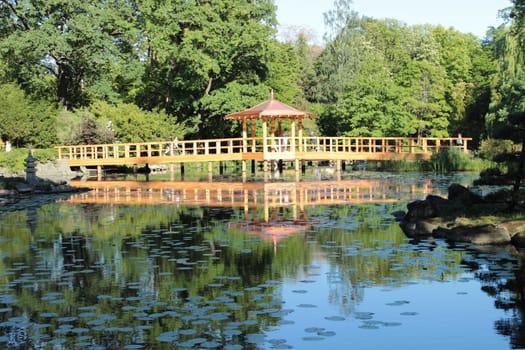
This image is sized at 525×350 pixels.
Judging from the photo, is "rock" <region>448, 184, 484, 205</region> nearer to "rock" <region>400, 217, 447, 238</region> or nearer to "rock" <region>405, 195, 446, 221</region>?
"rock" <region>405, 195, 446, 221</region>

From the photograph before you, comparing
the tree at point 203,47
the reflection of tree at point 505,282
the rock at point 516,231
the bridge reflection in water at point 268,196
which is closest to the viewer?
the reflection of tree at point 505,282

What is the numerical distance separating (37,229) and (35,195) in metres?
10.1

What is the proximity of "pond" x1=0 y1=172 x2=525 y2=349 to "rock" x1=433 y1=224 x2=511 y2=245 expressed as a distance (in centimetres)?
40

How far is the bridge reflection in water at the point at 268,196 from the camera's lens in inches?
→ 611

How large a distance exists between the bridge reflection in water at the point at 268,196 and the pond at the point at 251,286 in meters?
0.22

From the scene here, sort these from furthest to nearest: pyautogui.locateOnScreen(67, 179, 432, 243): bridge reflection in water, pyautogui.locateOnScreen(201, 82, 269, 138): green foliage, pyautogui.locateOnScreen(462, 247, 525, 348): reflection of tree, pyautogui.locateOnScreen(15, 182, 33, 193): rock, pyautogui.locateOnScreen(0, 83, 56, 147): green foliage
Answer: pyautogui.locateOnScreen(201, 82, 269, 138): green foliage < pyautogui.locateOnScreen(0, 83, 56, 147): green foliage < pyautogui.locateOnScreen(15, 182, 33, 193): rock < pyautogui.locateOnScreen(67, 179, 432, 243): bridge reflection in water < pyautogui.locateOnScreen(462, 247, 525, 348): reflection of tree

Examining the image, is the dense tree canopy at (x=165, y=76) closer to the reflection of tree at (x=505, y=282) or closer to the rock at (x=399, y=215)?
the rock at (x=399, y=215)

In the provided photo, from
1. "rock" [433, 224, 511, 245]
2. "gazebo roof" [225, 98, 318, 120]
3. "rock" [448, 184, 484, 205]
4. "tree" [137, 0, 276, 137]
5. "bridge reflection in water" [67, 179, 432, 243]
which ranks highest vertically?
"tree" [137, 0, 276, 137]

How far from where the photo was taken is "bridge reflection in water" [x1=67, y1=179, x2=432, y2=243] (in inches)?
611

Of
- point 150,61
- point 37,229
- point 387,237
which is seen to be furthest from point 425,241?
point 150,61

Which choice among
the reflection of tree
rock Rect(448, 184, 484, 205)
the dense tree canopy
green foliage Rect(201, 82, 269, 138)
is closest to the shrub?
the dense tree canopy

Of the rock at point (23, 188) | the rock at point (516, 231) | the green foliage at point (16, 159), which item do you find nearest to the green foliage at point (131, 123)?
the green foliage at point (16, 159)

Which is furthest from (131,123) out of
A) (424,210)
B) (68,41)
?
(424,210)

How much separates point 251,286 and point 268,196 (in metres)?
13.4
